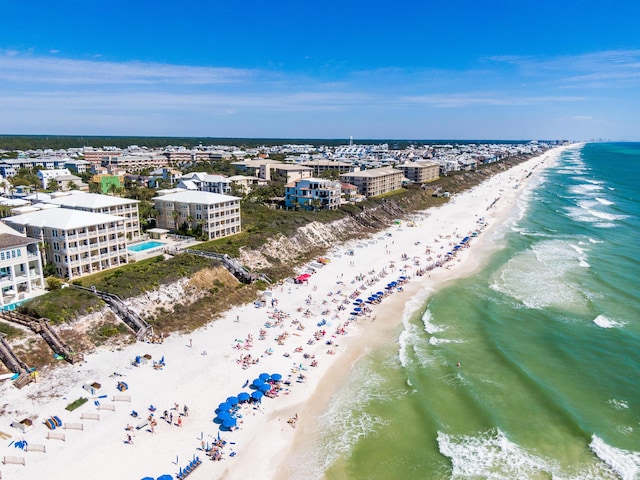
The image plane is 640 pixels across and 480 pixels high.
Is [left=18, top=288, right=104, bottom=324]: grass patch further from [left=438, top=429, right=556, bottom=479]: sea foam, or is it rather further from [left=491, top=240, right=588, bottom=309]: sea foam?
[left=491, top=240, right=588, bottom=309]: sea foam

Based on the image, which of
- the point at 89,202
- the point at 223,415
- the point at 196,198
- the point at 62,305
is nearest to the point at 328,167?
the point at 196,198

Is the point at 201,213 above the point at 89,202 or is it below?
below

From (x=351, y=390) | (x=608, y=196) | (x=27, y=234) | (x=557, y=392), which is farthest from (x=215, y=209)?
(x=608, y=196)

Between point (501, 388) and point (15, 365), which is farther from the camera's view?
point (501, 388)

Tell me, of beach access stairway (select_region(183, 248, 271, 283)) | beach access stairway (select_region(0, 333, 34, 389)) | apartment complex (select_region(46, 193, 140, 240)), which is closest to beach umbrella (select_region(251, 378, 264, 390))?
beach access stairway (select_region(0, 333, 34, 389))

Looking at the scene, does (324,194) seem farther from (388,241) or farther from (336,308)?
(336,308)

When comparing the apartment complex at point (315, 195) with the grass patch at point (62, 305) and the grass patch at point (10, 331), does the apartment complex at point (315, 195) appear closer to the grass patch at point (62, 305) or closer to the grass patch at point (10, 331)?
the grass patch at point (62, 305)

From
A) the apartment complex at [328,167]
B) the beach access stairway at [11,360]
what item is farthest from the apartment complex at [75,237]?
Result: the apartment complex at [328,167]

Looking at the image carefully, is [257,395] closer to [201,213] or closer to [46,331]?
[46,331]
